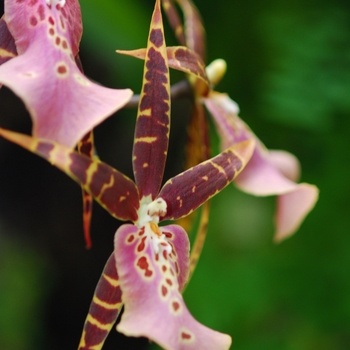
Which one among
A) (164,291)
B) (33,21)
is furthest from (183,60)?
(164,291)

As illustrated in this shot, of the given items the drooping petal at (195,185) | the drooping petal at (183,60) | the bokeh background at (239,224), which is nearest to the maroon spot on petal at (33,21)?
the drooping petal at (183,60)

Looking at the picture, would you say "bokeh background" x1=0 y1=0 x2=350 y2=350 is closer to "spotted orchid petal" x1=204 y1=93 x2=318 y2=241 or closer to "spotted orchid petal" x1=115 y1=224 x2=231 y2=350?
"spotted orchid petal" x1=204 y1=93 x2=318 y2=241

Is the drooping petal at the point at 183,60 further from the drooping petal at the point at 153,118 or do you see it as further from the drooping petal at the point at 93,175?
the drooping petal at the point at 93,175

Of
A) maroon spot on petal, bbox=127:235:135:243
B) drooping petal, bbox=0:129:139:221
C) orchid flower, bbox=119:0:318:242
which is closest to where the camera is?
drooping petal, bbox=0:129:139:221

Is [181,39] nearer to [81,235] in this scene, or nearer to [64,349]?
[81,235]

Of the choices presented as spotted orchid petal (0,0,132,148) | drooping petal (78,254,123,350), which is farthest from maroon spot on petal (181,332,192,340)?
spotted orchid petal (0,0,132,148)

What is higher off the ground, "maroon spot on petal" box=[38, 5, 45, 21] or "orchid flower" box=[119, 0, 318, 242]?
"maroon spot on petal" box=[38, 5, 45, 21]

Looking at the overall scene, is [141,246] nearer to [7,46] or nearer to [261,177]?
[7,46]
